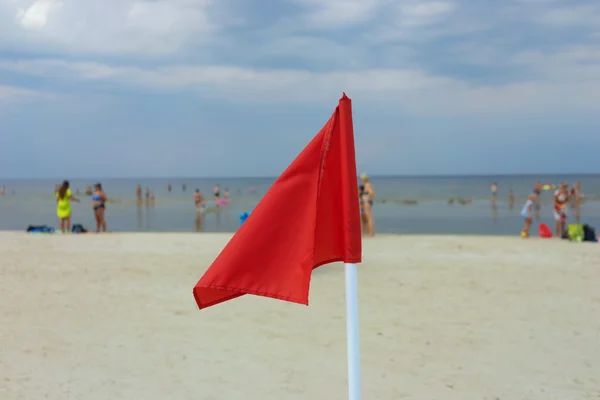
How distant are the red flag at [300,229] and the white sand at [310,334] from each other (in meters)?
2.45

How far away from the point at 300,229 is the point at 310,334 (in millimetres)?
3925

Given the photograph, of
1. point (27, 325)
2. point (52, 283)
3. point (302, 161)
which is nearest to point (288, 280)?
point (302, 161)

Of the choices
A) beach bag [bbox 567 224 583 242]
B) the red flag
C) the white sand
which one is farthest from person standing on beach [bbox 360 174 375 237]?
the red flag

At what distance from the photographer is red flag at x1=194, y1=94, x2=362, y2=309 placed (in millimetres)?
2314

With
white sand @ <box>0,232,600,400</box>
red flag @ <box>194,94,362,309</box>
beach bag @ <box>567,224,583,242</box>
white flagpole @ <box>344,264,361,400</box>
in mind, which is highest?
red flag @ <box>194,94,362,309</box>

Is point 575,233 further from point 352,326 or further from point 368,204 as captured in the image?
point 352,326

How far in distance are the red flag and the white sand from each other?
245 centimetres

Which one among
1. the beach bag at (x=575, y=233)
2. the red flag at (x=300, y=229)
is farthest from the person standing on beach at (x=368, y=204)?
the red flag at (x=300, y=229)

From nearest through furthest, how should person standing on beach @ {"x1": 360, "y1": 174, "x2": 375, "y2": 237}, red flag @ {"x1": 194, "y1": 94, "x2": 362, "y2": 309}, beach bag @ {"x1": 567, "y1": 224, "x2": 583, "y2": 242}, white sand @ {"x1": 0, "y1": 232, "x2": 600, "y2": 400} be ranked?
red flag @ {"x1": 194, "y1": 94, "x2": 362, "y2": 309}
white sand @ {"x1": 0, "y1": 232, "x2": 600, "y2": 400}
beach bag @ {"x1": 567, "y1": 224, "x2": 583, "y2": 242}
person standing on beach @ {"x1": 360, "y1": 174, "x2": 375, "y2": 237}

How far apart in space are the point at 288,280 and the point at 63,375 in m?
3.48

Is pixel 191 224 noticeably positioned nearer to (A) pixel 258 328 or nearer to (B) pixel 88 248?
(B) pixel 88 248

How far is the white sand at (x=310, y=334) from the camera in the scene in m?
4.71

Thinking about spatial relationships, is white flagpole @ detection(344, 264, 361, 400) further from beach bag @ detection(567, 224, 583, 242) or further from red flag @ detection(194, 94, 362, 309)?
beach bag @ detection(567, 224, 583, 242)

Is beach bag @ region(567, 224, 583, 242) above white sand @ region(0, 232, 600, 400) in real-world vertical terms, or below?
above
